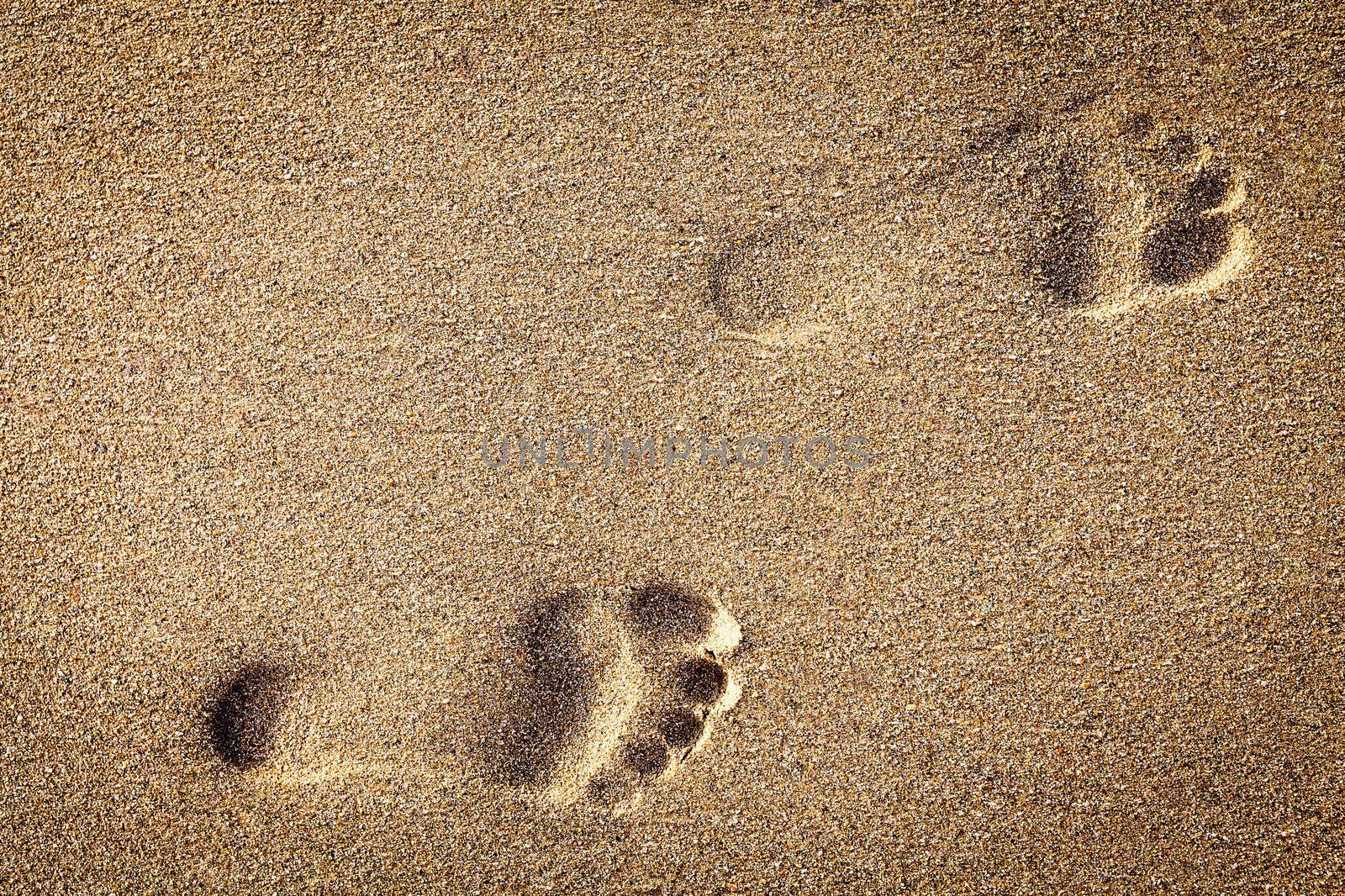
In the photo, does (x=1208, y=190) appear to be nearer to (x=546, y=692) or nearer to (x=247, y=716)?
(x=546, y=692)

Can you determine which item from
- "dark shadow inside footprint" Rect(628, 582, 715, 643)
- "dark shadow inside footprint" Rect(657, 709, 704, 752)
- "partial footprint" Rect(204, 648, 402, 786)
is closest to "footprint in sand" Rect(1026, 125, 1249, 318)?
"dark shadow inside footprint" Rect(628, 582, 715, 643)

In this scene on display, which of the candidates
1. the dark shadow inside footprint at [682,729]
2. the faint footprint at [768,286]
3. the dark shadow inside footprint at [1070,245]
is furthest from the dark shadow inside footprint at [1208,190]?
the dark shadow inside footprint at [682,729]

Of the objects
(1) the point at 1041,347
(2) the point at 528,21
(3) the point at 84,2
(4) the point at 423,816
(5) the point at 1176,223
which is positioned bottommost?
(4) the point at 423,816

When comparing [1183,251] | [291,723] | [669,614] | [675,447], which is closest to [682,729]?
[669,614]

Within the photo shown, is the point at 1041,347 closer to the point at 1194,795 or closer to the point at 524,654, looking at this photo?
the point at 1194,795

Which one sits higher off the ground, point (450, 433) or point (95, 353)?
point (95, 353)

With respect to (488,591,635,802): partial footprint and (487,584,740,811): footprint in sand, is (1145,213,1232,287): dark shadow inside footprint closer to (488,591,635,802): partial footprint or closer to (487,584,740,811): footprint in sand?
(487,584,740,811): footprint in sand

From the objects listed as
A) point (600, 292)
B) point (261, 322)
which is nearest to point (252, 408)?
point (261, 322)
